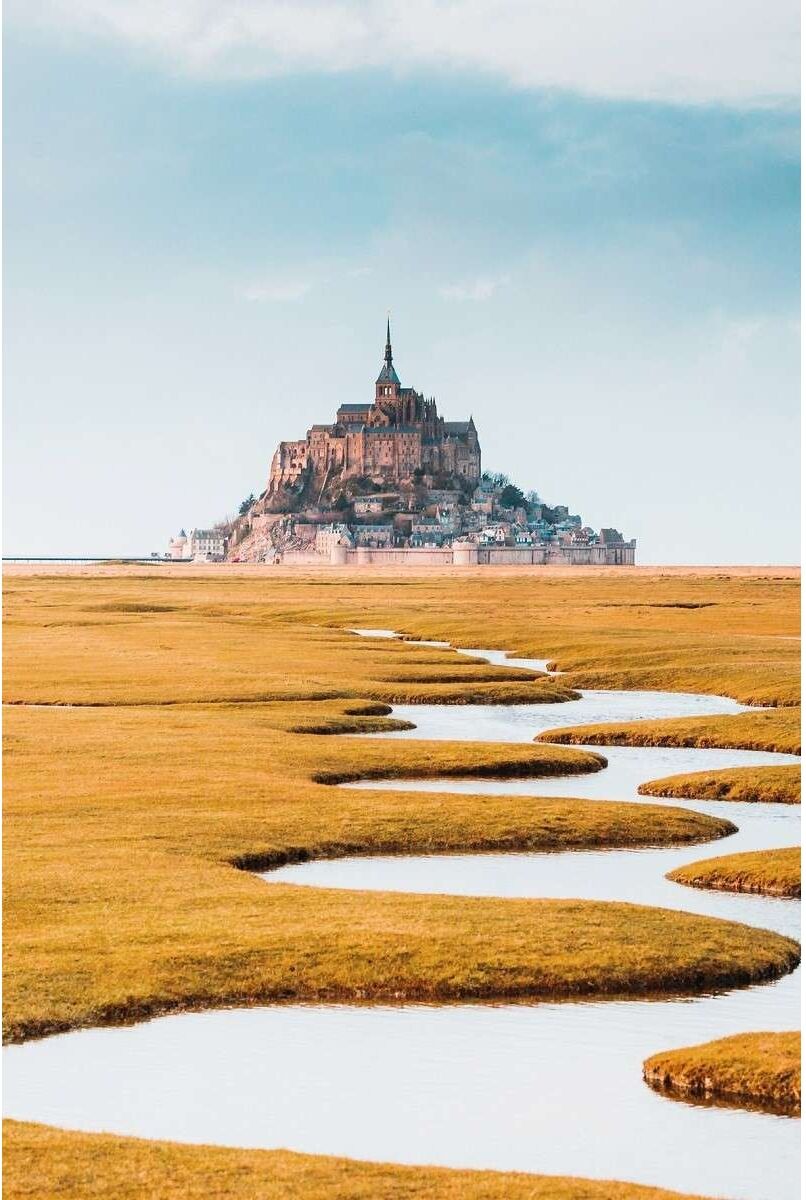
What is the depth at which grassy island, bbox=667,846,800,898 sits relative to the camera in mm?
24281

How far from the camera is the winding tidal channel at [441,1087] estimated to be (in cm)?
1419

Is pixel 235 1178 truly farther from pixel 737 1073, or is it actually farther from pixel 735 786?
pixel 735 786

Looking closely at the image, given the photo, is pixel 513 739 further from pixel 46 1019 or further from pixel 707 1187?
pixel 707 1187

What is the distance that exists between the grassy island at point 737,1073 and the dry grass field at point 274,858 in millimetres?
2787

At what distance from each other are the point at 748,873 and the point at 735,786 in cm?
875

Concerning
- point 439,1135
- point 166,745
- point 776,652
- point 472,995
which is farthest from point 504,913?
point 776,652

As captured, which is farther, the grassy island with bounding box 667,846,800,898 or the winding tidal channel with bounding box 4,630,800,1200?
the grassy island with bounding box 667,846,800,898

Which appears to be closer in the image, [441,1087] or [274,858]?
[441,1087]

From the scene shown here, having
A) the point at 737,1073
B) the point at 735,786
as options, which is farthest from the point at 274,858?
the point at 737,1073

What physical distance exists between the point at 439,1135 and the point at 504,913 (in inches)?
287

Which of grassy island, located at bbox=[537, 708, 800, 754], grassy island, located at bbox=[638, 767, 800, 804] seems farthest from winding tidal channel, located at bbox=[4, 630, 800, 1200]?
grassy island, located at bbox=[537, 708, 800, 754]

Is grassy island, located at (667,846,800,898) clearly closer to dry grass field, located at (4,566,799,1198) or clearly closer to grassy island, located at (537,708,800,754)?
dry grass field, located at (4,566,799,1198)

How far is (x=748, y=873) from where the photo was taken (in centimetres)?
2472

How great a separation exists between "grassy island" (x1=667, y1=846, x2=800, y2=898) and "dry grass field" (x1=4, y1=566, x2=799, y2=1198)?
9.40 feet
